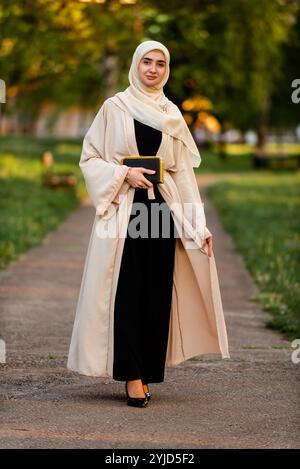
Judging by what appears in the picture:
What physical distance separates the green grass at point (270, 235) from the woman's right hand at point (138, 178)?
10.3 ft

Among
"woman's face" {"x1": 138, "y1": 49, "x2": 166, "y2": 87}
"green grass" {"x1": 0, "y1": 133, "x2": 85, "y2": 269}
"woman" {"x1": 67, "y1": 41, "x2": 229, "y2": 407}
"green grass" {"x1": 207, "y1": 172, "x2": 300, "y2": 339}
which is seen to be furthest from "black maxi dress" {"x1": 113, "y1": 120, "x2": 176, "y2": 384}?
"green grass" {"x1": 0, "y1": 133, "x2": 85, "y2": 269}

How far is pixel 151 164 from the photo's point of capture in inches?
259

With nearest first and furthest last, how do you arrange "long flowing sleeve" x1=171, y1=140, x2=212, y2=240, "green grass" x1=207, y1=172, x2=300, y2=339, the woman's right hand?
the woman's right hand < "long flowing sleeve" x1=171, y1=140, x2=212, y2=240 < "green grass" x1=207, y1=172, x2=300, y2=339

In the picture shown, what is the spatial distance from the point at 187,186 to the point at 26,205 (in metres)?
14.1

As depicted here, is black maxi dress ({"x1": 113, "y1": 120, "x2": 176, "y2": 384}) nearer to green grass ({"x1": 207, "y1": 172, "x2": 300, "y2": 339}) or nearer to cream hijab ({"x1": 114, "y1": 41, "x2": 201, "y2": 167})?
cream hijab ({"x1": 114, "y1": 41, "x2": 201, "y2": 167})

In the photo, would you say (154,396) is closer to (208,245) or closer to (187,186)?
(208,245)

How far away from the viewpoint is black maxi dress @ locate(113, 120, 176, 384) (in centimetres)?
659

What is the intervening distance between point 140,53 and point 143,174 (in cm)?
67

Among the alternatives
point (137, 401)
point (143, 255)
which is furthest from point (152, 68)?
point (137, 401)

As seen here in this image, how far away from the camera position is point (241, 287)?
12.4m

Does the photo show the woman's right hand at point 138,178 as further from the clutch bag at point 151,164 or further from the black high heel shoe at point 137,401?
the black high heel shoe at point 137,401

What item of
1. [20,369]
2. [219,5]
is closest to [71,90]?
[219,5]

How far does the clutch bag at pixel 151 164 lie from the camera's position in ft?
21.5

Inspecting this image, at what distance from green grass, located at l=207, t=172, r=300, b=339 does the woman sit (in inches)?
105
